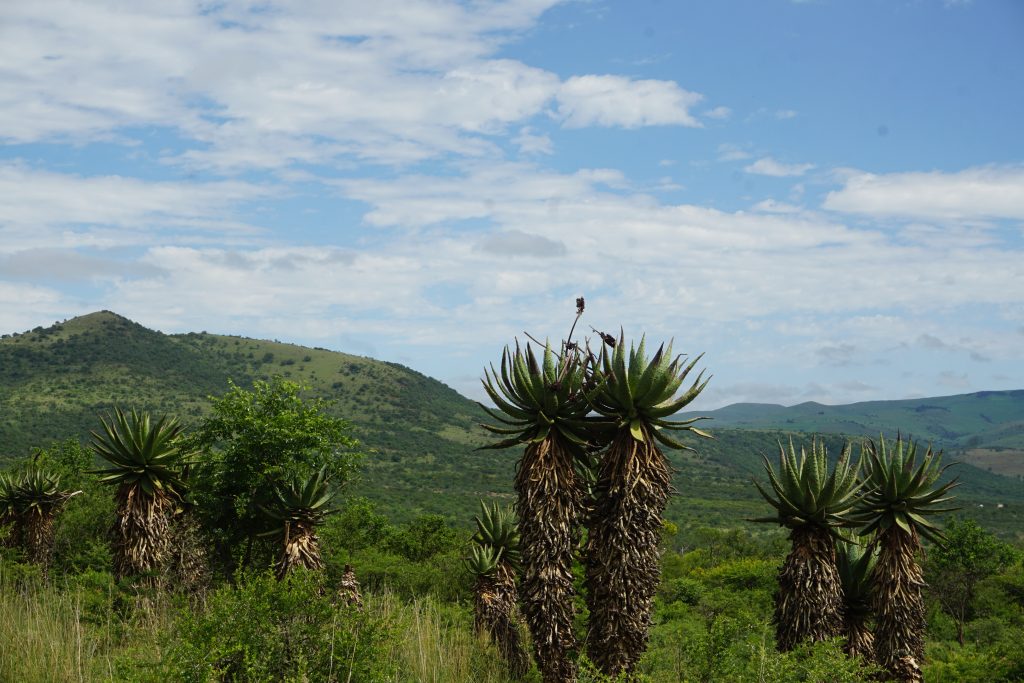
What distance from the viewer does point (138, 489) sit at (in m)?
19.4

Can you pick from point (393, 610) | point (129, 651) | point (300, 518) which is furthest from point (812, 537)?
point (300, 518)

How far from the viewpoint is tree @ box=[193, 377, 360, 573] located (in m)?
21.9

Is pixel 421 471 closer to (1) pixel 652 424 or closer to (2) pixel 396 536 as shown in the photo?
(2) pixel 396 536

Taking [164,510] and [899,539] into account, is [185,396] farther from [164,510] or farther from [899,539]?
[899,539]

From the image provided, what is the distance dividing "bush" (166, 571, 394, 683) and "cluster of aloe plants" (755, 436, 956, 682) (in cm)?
587

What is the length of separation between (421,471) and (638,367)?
4743 inches

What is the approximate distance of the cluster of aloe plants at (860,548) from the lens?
12727 mm

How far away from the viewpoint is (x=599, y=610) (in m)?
12.6

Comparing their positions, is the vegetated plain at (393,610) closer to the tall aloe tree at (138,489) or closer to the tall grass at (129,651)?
the tall grass at (129,651)

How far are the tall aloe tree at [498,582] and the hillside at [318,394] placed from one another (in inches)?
2443

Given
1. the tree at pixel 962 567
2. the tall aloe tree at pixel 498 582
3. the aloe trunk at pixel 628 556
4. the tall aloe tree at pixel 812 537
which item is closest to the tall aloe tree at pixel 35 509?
the tall aloe tree at pixel 498 582

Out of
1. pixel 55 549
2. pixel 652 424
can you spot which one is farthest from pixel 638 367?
pixel 55 549

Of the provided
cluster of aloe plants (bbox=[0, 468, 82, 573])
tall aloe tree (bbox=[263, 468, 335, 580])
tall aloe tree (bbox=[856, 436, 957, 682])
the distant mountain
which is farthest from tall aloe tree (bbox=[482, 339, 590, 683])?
the distant mountain

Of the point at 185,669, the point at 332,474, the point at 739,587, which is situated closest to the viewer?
the point at 185,669
